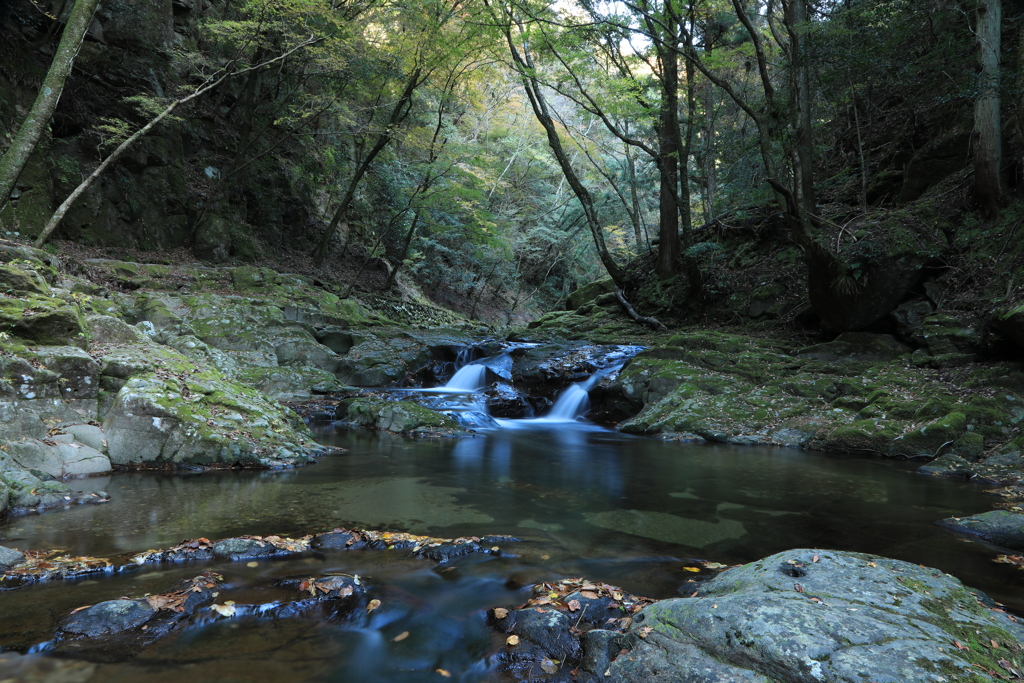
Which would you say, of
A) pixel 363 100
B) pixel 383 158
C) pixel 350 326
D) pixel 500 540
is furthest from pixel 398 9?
pixel 500 540

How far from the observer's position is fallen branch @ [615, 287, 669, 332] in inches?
610

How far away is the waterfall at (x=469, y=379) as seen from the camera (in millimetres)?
12766

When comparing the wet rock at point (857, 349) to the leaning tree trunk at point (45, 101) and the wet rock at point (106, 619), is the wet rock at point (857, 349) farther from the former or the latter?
the leaning tree trunk at point (45, 101)

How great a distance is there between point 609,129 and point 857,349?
407 inches

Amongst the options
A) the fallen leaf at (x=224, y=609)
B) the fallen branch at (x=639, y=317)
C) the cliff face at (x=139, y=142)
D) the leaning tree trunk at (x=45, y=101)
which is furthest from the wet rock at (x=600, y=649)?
the fallen branch at (x=639, y=317)

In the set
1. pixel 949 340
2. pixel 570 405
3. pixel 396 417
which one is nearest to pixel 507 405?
pixel 570 405

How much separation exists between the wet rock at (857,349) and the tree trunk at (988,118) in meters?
2.72

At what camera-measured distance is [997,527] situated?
4098 millimetres

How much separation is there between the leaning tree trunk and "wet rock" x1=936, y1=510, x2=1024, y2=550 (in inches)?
474

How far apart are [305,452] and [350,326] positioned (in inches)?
313

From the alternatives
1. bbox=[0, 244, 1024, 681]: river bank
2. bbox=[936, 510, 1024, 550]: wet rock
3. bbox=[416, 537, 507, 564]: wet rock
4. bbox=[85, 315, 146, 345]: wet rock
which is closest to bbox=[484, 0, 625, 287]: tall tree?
bbox=[0, 244, 1024, 681]: river bank

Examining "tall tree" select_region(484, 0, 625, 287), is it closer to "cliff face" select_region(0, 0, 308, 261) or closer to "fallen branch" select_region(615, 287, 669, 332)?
"fallen branch" select_region(615, 287, 669, 332)

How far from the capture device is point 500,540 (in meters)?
3.96

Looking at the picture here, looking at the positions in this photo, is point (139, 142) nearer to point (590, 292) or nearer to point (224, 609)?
point (590, 292)
